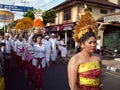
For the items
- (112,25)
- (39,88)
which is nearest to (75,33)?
(39,88)

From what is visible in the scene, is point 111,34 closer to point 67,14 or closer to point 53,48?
point 53,48

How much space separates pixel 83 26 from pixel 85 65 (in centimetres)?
50

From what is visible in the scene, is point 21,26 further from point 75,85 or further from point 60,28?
point 60,28

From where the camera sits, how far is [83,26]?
4047 mm

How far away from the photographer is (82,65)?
389cm

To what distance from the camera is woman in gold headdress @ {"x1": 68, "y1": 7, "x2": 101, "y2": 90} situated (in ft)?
12.6

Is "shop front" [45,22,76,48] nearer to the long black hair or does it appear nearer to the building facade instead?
the building facade

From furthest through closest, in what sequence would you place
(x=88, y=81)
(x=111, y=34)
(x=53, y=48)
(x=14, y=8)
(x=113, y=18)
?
(x=14, y=8) → (x=111, y=34) → (x=113, y=18) → (x=53, y=48) → (x=88, y=81)

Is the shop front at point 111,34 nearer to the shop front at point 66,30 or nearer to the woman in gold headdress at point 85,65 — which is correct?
the shop front at point 66,30

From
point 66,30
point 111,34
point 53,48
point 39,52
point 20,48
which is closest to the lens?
point 39,52

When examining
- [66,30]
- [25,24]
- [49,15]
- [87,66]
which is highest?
[49,15]

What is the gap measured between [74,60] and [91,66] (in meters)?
0.22

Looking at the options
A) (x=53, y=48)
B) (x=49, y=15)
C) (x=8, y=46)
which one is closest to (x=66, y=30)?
(x=49, y=15)

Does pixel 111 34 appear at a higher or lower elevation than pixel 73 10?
lower
